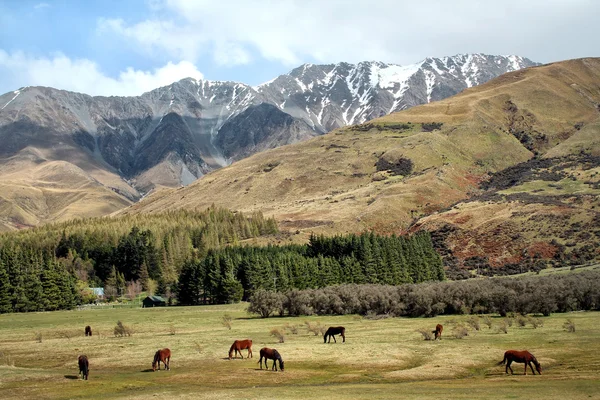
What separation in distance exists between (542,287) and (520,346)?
3051 centimetres

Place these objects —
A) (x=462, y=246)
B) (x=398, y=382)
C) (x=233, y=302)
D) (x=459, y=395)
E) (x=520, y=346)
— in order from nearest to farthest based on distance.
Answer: (x=459, y=395), (x=398, y=382), (x=520, y=346), (x=233, y=302), (x=462, y=246)

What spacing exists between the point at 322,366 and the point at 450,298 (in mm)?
43668

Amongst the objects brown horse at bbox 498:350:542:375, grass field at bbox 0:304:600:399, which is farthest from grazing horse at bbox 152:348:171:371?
brown horse at bbox 498:350:542:375

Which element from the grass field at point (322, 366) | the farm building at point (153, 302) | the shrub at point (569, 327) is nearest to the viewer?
the grass field at point (322, 366)

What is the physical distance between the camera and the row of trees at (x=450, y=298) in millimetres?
75625

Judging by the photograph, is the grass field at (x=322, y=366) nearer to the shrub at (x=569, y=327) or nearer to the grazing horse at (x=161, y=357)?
the grazing horse at (x=161, y=357)

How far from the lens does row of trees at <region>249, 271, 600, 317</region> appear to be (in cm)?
7562

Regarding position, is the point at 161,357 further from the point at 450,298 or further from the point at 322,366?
the point at 450,298

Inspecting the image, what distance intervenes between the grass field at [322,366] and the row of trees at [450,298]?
7.30m


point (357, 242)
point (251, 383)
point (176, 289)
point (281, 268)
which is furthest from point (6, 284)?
point (251, 383)

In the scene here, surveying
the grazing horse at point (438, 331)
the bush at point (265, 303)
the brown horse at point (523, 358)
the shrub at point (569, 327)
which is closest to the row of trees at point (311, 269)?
the bush at point (265, 303)

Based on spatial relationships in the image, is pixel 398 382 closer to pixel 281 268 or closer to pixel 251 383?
pixel 251 383

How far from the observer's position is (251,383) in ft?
124

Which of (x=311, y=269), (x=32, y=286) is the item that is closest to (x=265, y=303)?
(x=311, y=269)
